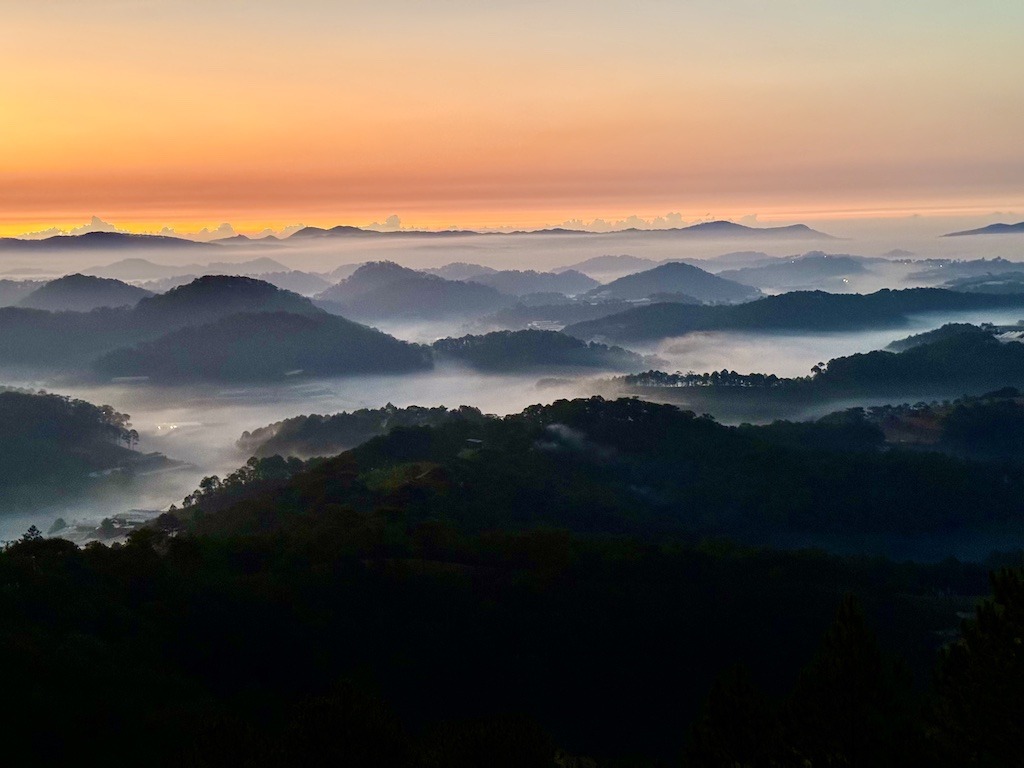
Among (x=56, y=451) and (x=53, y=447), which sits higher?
(x=53, y=447)

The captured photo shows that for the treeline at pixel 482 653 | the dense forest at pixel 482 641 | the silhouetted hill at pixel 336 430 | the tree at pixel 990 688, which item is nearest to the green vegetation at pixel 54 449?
the silhouetted hill at pixel 336 430

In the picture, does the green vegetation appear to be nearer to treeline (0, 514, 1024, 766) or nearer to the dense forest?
the dense forest

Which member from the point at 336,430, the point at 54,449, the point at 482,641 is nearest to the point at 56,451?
the point at 54,449

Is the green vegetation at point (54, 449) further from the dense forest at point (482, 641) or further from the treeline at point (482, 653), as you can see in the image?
the treeline at point (482, 653)

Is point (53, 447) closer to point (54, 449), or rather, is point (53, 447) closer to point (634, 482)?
point (54, 449)

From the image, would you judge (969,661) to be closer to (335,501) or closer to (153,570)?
(153,570)

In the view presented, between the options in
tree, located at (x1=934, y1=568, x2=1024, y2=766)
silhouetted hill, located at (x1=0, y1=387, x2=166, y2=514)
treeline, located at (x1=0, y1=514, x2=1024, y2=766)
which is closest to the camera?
tree, located at (x1=934, y1=568, x2=1024, y2=766)

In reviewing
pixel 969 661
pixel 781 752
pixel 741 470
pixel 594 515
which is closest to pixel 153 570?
pixel 781 752

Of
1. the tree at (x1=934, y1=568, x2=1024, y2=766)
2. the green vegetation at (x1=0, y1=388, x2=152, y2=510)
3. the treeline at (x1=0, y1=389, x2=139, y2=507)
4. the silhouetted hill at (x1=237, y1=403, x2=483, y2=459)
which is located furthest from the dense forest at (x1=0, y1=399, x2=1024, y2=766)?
the treeline at (x1=0, y1=389, x2=139, y2=507)
